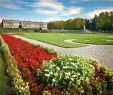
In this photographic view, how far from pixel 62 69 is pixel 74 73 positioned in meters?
0.48

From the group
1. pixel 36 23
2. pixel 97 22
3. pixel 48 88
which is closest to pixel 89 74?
pixel 48 88

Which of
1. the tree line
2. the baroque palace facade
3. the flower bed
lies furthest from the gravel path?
the baroque palace facade

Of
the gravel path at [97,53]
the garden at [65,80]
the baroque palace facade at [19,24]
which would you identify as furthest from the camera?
the baroque palace facade at [19,24]

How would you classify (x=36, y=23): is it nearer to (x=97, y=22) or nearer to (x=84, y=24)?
(x=84, y=24)

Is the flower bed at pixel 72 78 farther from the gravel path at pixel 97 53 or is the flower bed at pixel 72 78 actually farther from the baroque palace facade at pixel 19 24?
the baroque palace facade at pixel 19 24

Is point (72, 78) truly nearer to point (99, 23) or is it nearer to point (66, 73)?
point (66, 73)

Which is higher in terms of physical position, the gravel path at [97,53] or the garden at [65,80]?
the garden at [65,80]

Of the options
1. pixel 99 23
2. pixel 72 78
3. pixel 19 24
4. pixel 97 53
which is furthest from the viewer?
pixel 19 24

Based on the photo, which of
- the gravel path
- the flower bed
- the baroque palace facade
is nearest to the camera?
the flower bed

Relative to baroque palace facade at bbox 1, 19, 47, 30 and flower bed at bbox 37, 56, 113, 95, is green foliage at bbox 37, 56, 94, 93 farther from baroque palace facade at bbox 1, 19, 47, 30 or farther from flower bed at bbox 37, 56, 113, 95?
baroque palace facade at bbox 1, 19, 47, 30

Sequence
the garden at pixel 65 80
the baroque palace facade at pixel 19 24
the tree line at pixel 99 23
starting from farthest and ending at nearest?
the baroque palace facade at pixel 19 24
the tree line at pixel 99 23
the garden at pixel 65 80

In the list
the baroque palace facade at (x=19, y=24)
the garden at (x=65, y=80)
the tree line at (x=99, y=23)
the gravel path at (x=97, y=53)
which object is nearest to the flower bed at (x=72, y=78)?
the garden at (x=65, y=80)

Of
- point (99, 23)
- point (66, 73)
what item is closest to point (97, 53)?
point (66, 73)

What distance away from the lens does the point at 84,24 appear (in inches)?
4791
